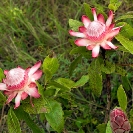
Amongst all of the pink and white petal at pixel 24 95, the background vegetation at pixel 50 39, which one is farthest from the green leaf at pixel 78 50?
the background vegetation at pixel 50 39

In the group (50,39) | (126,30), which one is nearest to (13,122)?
(126,30)

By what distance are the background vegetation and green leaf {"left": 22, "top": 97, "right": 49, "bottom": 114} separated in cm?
84

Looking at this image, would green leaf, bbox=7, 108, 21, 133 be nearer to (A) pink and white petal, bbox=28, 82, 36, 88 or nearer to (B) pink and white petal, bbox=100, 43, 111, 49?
(A) pink and white petal, bbox=28, 82, 36, 88

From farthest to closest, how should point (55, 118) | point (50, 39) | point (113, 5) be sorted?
point (50, 39) < point (113, 5) < point (55, 118)

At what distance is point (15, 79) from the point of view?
4.98 ft

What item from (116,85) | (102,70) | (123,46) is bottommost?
(116,85)

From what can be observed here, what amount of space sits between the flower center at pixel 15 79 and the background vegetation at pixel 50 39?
0.90m

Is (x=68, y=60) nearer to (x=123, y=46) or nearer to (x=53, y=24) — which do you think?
(x=53, y=24)

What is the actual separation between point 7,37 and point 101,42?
146 centimetres

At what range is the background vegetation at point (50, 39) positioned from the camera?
A: 8.05 ft

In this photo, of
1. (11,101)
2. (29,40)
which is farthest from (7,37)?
(11,101)

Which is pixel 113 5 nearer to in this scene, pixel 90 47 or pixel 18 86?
pixel 90 47

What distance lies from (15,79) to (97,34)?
0.37m

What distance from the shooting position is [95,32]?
1.60 meters
